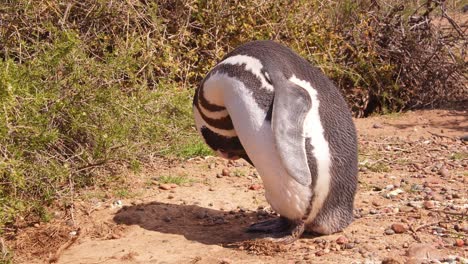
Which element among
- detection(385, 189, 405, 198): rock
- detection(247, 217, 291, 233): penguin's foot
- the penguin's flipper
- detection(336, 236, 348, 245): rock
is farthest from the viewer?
detection(385, 189, 405, 198): rock

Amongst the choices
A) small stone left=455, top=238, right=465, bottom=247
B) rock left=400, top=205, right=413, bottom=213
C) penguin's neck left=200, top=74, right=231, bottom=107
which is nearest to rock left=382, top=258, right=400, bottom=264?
small stone left=455, top=238, right=465, bottom=247

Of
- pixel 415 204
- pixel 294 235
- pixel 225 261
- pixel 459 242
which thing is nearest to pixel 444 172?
pixel 415 204

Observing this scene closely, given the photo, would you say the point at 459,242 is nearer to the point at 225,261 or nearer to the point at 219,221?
the point at 225,261

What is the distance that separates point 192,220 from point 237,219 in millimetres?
280

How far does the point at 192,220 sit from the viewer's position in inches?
173

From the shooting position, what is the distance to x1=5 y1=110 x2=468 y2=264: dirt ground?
359 centimetres

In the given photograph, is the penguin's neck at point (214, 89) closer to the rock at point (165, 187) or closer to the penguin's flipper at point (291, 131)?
the penguin's flipper at point (291, 131)

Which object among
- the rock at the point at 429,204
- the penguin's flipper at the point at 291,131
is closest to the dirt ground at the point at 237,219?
the rock at the point at 429,204

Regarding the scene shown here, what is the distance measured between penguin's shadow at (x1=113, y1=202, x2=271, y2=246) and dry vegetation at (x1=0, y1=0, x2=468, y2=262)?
17.1 inches

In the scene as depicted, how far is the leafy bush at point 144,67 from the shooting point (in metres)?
4.36

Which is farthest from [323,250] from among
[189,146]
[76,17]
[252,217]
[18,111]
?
[76,17]

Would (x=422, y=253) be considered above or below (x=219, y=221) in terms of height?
above

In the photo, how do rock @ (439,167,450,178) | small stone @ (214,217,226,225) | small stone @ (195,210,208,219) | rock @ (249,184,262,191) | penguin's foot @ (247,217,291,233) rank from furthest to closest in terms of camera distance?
rock @ (439,167,450,178) → rock @ (249,184,262,191) → small stone @ (195,210,208,219) → small stone @ (214,217,226,225) → penguin's foot @ (247,217,291,233)

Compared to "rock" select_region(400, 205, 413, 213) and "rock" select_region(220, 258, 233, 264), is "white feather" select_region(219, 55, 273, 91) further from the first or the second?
"rock" select_region(400, 205, 413, 213)
